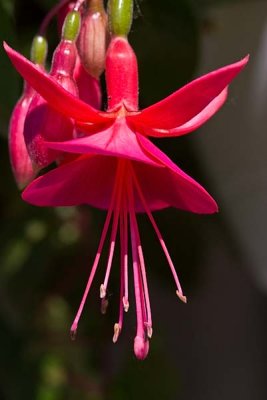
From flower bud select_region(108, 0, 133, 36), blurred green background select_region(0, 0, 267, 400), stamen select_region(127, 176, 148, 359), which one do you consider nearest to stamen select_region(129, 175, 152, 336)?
stamen select_region(127, 176, 148, 359)

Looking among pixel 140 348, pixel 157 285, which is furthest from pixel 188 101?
pixel 157 285

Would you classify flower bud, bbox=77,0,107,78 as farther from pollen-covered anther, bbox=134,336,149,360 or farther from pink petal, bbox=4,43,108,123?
pollen-covered anther, bbox=134,336,149,360

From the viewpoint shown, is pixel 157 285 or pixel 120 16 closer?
pixel 120 16

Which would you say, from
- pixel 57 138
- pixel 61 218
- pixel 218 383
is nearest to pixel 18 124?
pixel 57 138

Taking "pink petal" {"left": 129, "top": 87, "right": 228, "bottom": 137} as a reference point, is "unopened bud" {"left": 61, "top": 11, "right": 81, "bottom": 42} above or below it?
above

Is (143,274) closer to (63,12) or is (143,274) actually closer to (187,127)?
(187,127)
